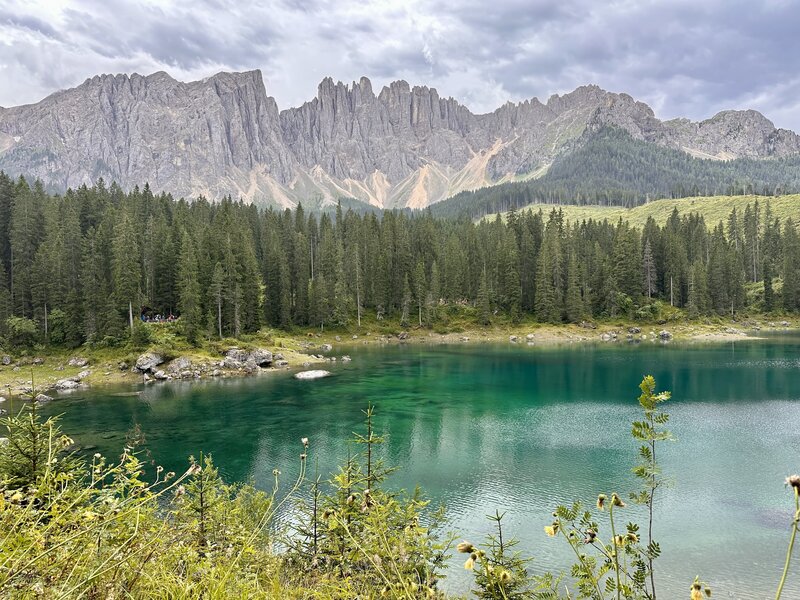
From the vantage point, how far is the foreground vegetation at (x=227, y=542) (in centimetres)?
385

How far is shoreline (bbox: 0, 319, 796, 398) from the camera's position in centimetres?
6425

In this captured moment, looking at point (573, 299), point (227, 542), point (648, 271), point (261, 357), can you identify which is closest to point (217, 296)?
point (261, 357)

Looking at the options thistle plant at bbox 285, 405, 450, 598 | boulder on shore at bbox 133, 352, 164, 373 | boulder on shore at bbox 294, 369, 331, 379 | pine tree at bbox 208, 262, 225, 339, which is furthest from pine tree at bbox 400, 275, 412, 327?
thistle plant at bbox 285, 405, 450, 598

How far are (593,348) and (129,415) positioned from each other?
78.5 meters

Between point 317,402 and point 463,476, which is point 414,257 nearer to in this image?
point 317,402

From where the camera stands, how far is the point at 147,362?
221 ft

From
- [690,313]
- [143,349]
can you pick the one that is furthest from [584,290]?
[143,349]

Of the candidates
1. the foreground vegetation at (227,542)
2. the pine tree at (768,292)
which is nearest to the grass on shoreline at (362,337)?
the pine tree at (768,292)

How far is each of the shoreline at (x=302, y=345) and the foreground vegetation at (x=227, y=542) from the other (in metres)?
31.2

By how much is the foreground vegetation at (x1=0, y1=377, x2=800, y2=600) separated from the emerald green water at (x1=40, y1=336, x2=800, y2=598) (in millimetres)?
1588

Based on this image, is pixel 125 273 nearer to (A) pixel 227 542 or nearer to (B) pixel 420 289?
(B) pixel 420 289

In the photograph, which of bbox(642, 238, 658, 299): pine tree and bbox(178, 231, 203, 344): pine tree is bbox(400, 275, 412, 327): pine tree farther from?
bbox(642, 238, 658, 299): pine tree

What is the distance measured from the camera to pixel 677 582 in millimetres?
18766

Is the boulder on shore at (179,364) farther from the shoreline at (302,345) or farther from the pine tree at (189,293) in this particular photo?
the pine tree at (189,293)
